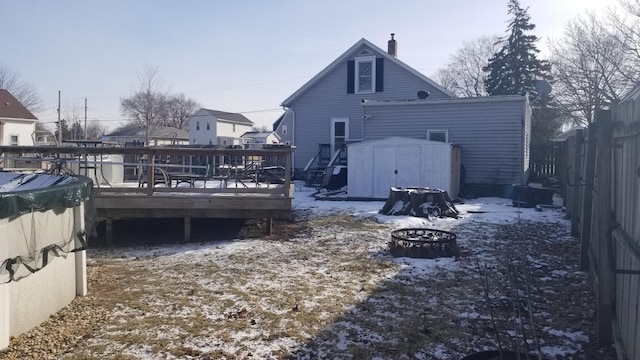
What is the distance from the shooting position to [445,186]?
13164mm

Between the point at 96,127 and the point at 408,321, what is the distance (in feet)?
235

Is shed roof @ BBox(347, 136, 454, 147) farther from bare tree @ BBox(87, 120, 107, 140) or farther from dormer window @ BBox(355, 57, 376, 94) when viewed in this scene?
bare tree @ BBox(87, 120, 107, 140)

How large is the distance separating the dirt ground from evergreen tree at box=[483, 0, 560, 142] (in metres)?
25.9

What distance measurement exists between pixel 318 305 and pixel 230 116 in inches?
2123

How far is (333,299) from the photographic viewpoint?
501cm

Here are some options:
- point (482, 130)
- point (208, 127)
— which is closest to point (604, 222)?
point (482, 130)

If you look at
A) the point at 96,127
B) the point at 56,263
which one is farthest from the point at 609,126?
the point at 96,127

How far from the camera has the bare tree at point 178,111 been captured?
213 ft

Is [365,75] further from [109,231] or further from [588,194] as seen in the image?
[588,194]

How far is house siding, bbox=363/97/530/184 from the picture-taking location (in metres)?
14.7

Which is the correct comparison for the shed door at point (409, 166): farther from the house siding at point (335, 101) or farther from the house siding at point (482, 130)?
the house siding at point (335, 101)

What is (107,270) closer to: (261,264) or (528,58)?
(261,264)

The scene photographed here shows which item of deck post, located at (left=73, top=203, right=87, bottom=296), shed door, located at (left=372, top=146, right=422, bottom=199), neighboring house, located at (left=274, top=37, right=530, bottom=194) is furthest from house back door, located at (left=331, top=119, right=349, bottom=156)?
deck post, located at (left=73, top=203, right=87, bottom=296)

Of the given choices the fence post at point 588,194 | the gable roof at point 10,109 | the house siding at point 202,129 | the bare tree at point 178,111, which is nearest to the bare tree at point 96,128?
the bare tree at point 178,111
